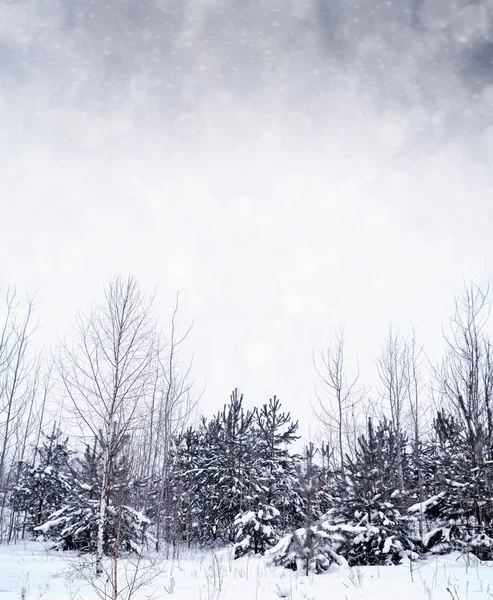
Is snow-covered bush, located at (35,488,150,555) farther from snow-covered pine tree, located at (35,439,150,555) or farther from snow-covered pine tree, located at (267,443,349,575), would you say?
snow-covered pine tree, located at (267,443,349,575)

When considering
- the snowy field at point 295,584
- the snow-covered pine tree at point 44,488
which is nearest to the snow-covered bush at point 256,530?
the snowy field at point 295,584

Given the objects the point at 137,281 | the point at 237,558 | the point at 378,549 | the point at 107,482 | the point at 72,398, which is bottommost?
the point at 237,558

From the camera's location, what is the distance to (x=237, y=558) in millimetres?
13234

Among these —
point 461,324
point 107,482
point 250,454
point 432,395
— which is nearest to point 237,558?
point 250,454

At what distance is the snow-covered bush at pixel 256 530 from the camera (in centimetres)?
1307

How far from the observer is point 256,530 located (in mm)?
13219

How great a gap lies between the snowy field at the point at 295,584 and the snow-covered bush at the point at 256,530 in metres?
2.48

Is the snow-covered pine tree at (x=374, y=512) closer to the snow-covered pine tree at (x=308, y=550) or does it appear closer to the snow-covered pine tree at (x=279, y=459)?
the snow-covered pine tree at (x=308, y=550)

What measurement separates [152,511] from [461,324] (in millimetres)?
17147

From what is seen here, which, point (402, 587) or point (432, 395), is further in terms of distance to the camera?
point (432, 395)

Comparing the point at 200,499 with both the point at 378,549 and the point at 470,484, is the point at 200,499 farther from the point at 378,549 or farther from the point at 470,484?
the point at 470,484

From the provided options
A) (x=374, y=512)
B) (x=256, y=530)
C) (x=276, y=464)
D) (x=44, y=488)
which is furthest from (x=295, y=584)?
(x=44, y=488)

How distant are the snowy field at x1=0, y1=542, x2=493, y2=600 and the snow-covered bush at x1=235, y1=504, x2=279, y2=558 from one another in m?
2.48

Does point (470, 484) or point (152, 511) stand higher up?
point (470, 484)
